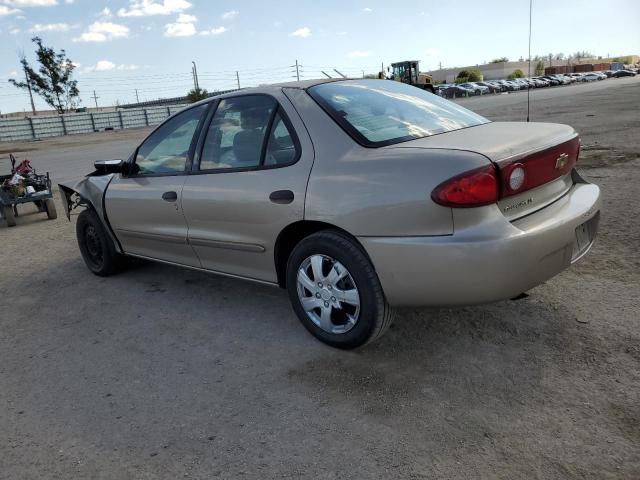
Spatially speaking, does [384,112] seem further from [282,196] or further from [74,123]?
[74,123]

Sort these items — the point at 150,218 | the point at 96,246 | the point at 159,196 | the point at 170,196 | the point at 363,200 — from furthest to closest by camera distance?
the point at 96,246, the point at 150,218, the point at 159,196, the point at 170,196, the point at 363,200

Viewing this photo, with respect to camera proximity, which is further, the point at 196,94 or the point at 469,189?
the point at 196,94

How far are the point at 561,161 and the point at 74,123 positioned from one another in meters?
55.5

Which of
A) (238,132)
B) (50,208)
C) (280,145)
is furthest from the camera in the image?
(50,208)

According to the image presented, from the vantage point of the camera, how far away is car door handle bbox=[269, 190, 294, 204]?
3166mm

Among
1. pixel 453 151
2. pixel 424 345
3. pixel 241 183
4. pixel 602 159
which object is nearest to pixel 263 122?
pixel 241 183

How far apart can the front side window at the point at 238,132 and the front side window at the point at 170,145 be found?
0.75 ft

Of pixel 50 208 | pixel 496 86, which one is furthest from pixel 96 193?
pixel 496 86

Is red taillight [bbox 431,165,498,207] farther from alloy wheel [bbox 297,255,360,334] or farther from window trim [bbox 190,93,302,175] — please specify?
window trim [bbox 190,93,302,175]

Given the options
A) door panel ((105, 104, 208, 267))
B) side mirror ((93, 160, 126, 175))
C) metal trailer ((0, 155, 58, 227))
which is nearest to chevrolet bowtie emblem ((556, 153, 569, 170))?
door panel ((105, 104, 208, 267))

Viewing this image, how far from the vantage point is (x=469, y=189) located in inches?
99.3

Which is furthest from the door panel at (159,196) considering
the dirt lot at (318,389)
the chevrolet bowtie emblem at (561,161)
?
the chevrolet bowtie emblem at (561,161)

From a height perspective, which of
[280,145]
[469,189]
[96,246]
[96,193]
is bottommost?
[96,246]

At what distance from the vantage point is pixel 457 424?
2.42m
